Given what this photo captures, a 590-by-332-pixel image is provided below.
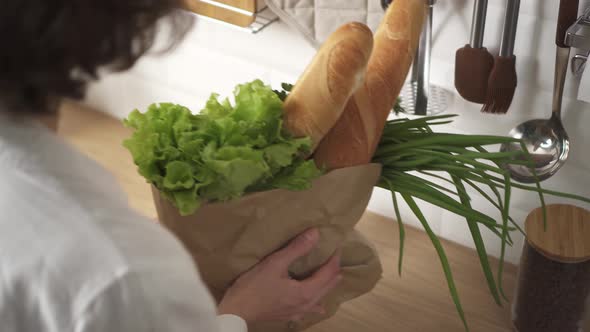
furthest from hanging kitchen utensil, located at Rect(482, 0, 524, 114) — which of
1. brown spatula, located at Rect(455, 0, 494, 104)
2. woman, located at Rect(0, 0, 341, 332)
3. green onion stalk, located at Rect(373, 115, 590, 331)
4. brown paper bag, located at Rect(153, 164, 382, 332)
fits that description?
woman, located at Rect(0, 0, 341, 332)

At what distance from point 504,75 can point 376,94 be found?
0.22 m

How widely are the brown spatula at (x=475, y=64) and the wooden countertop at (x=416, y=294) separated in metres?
0.28

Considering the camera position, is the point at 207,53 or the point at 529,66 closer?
the point at 529,66

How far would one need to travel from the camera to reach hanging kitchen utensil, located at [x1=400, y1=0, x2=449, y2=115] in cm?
93

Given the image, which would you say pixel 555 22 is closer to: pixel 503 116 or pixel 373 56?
pixel 503 116

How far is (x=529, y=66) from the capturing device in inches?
36.6

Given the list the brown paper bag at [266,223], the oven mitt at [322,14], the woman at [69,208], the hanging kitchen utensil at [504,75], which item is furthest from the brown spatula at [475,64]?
the woman at [69,208]

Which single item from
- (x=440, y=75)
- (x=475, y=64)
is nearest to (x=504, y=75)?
(x=475, y=64)

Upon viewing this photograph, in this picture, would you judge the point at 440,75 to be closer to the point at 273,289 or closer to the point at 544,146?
the point at 544,146

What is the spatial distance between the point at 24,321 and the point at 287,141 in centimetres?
34

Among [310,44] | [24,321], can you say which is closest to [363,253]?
[310,44]

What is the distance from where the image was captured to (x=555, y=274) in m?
0.89

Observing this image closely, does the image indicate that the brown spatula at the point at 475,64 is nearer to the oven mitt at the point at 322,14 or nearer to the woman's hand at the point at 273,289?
the oven mitt at the point at 322,14

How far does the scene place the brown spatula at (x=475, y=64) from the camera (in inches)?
34.3
